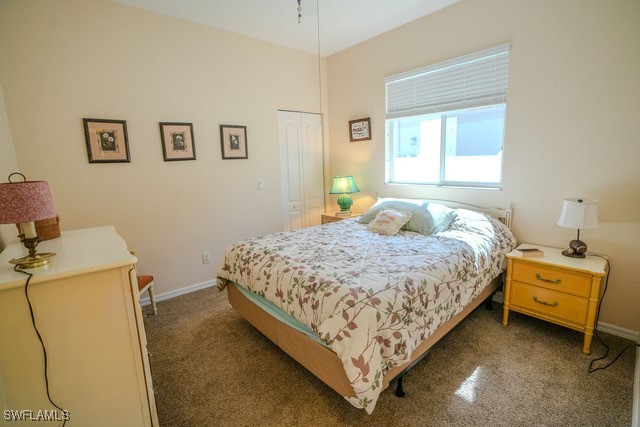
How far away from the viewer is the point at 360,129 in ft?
12.6

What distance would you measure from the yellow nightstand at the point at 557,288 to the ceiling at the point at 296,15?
250 centimetres

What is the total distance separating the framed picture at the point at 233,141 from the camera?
3318 mm

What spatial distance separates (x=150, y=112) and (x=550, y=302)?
3840 mm

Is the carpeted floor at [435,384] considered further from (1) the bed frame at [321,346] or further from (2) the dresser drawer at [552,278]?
(2) the dresser drawer at [552,278]

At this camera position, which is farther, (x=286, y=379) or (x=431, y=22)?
(x=431, y=22)

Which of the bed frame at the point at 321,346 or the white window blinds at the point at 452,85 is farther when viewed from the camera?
the white window blinds at the point at 452,85

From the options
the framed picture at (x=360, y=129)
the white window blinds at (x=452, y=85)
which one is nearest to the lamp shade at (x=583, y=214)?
the white window blinds at (x=452, y=85)

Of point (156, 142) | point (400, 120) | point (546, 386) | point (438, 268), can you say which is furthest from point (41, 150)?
point (546, 386)

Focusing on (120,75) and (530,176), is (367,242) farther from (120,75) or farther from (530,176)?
(120,75)

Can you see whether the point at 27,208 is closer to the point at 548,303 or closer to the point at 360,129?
the point at 548,303

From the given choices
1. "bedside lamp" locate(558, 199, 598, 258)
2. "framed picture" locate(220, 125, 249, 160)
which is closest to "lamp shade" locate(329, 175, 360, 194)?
"framed picture" locate(220, 125, 249, 160)

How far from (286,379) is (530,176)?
258 centimetres

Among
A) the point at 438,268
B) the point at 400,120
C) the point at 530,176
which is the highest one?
the point at 400,120

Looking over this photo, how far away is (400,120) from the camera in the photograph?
3.51 m
